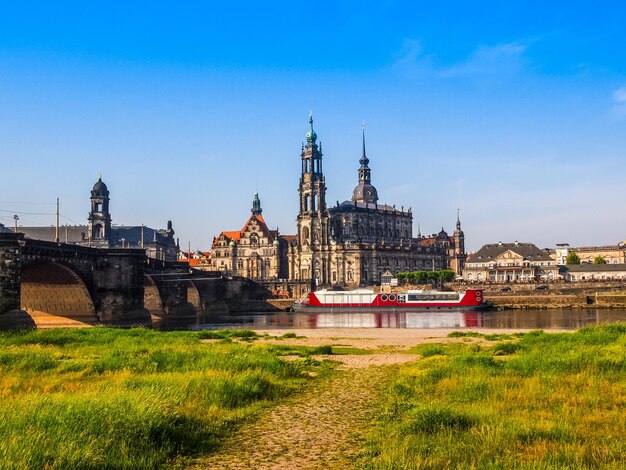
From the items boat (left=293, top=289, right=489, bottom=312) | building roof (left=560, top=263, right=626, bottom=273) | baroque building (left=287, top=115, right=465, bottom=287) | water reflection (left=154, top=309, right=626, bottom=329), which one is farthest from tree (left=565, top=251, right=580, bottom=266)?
water reflection (left=154, top=309, right=626, bottom=329)

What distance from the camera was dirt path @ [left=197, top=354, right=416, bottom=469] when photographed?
11930mm

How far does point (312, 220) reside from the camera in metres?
160

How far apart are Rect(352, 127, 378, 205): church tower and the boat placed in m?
68.0

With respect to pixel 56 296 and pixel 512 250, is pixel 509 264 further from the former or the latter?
pixel 56 296

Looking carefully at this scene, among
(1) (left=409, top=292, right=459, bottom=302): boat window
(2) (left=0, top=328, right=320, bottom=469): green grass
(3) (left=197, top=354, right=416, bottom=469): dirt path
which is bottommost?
(3) (left=197, top=354, right=416, bottom=469): dirt path

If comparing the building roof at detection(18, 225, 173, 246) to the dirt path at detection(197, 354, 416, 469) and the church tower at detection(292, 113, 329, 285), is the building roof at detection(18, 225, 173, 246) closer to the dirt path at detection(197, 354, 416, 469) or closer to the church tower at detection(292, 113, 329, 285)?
the church tower at detection(292, 113, 329, 285)

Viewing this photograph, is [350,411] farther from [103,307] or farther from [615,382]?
[103,307]

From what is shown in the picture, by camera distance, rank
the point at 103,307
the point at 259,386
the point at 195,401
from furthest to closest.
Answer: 1. the point at 103,307
2. the point at 259,386
3. the point at 195,401

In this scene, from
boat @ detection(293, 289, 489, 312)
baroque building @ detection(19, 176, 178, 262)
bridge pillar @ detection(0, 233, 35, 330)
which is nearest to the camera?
bridge pillar @ detection(0, 233, 35, 330)

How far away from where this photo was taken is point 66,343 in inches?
1396

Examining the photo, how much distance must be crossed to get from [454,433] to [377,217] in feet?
520

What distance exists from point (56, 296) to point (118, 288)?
22.2 ft

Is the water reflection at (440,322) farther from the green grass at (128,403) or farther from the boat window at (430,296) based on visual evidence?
the green grass at (128,403)

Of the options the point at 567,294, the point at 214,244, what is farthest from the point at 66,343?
the point at 214,244
